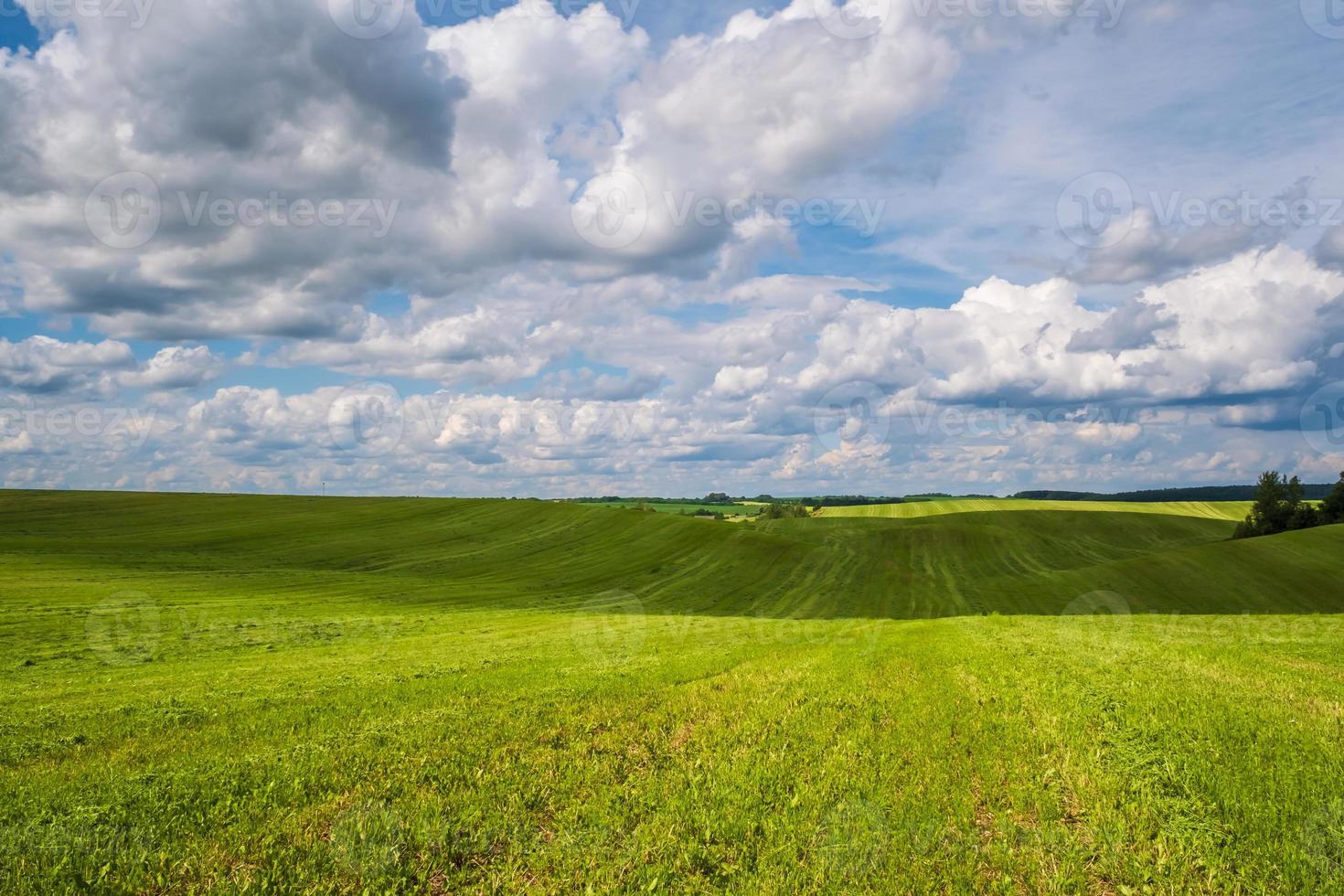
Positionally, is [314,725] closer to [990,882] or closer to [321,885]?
[321,885]

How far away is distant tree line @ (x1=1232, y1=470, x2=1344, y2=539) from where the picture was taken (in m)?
102

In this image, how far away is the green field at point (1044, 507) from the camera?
476 ft

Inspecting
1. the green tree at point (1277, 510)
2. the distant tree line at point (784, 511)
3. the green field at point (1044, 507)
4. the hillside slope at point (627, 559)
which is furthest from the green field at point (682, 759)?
the green field at point (1044, 507)

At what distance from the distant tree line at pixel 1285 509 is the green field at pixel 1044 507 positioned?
92.3 feet

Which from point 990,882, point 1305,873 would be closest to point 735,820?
point 990,882

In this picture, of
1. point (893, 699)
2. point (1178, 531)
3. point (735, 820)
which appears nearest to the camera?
point (735, 820)

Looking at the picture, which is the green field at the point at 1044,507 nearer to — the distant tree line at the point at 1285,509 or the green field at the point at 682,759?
the distant tree line at the point at 1285,509

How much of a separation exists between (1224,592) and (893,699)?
3036 inches

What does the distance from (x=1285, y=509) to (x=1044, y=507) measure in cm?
4526

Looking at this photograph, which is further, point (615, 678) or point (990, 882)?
point (615, 678)

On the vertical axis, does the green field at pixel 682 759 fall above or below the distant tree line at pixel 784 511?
above

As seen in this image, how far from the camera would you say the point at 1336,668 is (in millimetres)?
17531

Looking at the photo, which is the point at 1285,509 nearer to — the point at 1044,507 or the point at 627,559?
the point at 1044,507

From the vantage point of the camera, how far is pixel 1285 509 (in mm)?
105500
